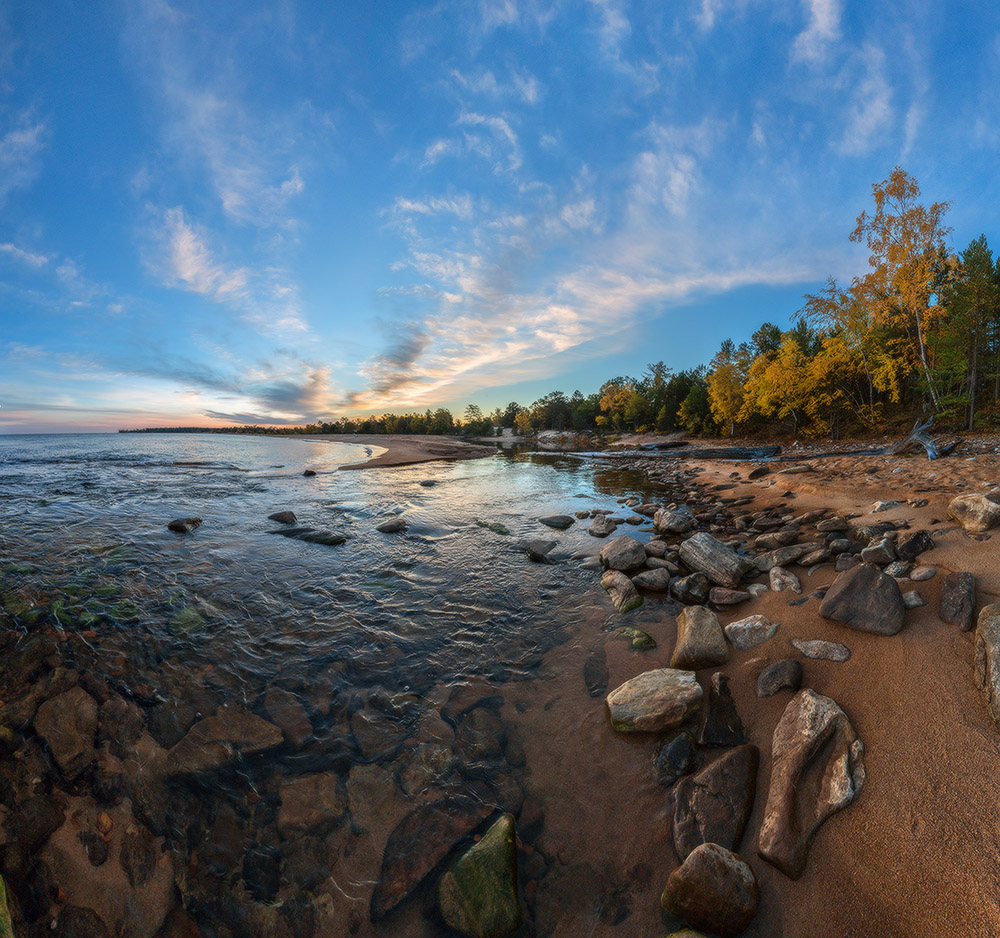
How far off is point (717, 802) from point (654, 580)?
3915mm

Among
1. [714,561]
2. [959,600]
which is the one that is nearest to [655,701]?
[959,600]

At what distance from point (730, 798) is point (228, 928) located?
368cm

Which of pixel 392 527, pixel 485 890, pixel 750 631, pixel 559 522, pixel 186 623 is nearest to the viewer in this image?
pixel 485 890

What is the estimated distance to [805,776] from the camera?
2.84 metres

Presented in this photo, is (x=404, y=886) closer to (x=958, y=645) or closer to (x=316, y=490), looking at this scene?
(x=958, y=645)

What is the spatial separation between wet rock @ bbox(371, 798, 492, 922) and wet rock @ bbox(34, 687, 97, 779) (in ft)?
8.74

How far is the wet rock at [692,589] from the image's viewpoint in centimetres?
599

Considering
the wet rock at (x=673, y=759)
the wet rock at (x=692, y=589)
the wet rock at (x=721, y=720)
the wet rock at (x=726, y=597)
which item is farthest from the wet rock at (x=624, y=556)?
the wet rock at (x=673, y=759)

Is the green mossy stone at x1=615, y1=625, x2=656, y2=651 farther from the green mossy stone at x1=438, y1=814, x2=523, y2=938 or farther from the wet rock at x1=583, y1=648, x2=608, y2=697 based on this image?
the green mossy stone at x1=438, y1=814, x2=523, y2=938

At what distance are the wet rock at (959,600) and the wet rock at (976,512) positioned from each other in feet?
6.67

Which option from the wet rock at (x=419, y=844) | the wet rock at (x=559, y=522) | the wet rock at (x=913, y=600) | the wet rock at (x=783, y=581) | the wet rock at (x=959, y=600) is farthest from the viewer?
the wet rock at (x=559, y=522)

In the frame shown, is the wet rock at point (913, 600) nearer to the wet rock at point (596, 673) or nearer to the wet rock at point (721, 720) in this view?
the wet rock at point (721, 720)

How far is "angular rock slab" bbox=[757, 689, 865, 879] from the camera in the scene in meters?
2.52

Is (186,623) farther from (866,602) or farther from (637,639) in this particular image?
(866,602)
